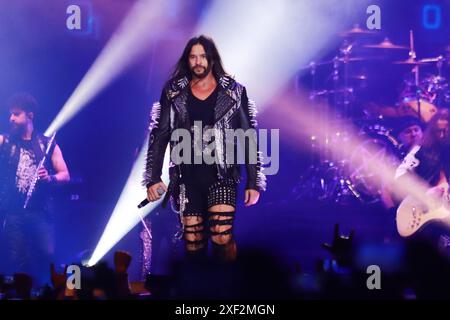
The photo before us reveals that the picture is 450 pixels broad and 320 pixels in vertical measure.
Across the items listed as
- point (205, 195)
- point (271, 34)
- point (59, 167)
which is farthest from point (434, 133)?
point (59, 167)

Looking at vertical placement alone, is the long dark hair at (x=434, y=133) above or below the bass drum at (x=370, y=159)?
above

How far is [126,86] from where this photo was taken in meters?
Result: 5.88

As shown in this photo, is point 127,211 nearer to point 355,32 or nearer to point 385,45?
point 355,32

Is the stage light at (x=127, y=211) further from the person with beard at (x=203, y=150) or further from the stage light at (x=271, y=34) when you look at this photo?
the stage light at (x=271, y=34)

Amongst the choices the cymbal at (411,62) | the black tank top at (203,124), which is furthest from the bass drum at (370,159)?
the black tank top at (203,124)

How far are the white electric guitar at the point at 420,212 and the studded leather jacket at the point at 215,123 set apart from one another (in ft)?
3.38

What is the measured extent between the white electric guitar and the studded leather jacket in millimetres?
1030

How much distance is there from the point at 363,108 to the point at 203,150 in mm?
1194

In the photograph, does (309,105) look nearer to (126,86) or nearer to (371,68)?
(371,68)

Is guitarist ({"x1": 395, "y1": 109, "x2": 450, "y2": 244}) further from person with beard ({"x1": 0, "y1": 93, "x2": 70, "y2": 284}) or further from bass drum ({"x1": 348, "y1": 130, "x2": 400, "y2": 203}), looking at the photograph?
person with beard ({"x1": 0, "y1": 93, "x2": 70, "y2": 284})

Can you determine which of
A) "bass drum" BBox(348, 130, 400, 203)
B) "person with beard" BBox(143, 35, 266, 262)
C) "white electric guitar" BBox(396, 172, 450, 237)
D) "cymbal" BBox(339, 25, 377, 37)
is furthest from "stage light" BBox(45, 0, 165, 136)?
"white electric guitar" BBox(396, 172, 450, 237)

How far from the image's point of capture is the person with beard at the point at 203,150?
18.9 ft
